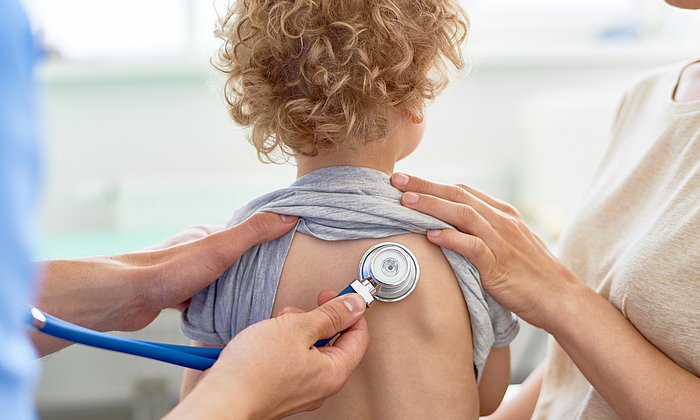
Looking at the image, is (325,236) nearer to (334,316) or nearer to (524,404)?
(334,316)

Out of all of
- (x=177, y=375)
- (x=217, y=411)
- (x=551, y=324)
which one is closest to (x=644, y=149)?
(x=551, y=324)

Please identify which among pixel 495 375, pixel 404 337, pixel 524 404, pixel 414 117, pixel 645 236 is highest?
pixel 414 117

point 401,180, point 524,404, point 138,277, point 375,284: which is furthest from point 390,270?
point 524,404

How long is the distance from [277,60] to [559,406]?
63 centimetres

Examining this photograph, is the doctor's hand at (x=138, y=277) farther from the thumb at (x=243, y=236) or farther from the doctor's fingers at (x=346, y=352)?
the doctor's fingers at (x=346, y=352)

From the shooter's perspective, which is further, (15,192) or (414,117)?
(414,117)

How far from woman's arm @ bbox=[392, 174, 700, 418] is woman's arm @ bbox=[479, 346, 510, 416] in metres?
0.10

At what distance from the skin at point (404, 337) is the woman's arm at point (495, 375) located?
10 cm

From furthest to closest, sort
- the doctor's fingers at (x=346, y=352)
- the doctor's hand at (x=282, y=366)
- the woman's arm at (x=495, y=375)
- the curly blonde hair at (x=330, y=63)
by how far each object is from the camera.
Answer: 1. the woman's arm at (x=495, y=375)
2. the curly blonde hair at (x=330, y=63)
3. the doctor's fingers at (x=346, y=352)
4. the doctor's hand at (x=282, y=366)

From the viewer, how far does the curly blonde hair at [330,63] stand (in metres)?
0.92

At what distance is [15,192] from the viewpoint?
35cm

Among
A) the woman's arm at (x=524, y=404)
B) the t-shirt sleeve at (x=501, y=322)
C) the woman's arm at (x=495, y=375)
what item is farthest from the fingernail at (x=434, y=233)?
the woman's arm at (x=524, y=404)

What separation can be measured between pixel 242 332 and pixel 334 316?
11 cm

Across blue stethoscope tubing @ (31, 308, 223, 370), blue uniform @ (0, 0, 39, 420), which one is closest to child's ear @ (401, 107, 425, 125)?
blue stethoscope tubing @ (31, 308, 223, 370)
